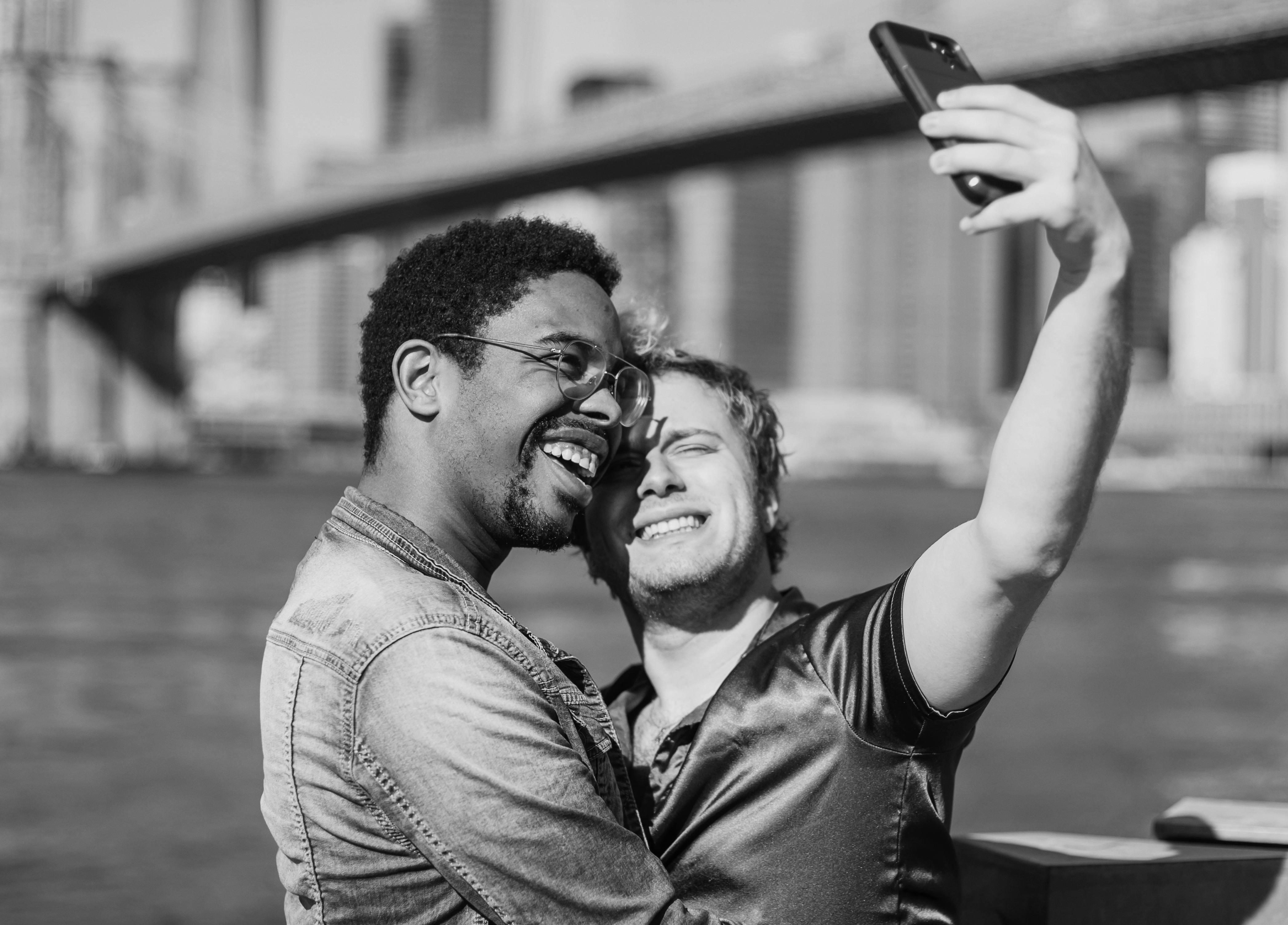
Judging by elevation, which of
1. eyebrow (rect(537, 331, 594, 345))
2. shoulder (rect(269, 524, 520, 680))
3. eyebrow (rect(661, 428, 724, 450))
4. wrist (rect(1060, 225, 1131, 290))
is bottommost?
shoulder (rect(269, 524, 520, 680))

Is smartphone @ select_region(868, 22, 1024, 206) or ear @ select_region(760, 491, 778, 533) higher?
smartphone @ select_region(868, 22, 1024, 206)

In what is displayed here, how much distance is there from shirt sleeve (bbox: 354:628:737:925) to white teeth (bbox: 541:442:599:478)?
0.88 feet

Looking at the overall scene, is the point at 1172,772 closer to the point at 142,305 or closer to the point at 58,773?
the point at 58,773

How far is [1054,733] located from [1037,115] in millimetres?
10131

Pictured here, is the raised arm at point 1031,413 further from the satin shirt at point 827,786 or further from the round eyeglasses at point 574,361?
the round eyeglasses at point 574,361

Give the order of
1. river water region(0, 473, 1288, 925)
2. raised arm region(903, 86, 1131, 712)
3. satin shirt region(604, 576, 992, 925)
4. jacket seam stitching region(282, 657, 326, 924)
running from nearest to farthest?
1. raised arm region(903, 86, 1131, 712)
2. jacket seam stitching region(282, 657, 326, 924)
3. satin shirt region(604, 576, 992, 925)
4. river water region(0, 473, 1288, 925)

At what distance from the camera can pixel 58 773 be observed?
877 cm

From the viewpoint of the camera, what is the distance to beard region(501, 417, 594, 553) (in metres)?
1.59

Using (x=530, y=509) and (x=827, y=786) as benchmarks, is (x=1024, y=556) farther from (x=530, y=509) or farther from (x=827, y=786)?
(x=530, y=509)

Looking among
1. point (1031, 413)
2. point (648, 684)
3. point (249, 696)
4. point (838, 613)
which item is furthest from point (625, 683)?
point (249, 696)

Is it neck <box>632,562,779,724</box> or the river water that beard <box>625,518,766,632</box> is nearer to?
neck <box>632,562,779,724</box>

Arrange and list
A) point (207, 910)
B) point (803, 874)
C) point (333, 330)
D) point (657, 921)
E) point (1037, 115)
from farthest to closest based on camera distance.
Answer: point (333, 330) → point (207, 910) → point (803, 874) → point (657, 921) → point (1037, 115)

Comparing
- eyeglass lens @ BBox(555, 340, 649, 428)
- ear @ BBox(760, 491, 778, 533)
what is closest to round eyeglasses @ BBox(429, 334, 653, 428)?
eyeglass lens @ BBox(555, 340, 649, 428)

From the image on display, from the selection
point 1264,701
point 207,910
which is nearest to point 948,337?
point 1264,701
